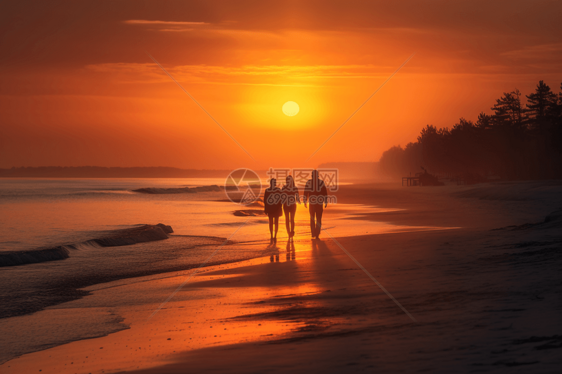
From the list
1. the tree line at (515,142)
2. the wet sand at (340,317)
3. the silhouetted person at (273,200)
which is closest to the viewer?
the wet sand at (340,317)

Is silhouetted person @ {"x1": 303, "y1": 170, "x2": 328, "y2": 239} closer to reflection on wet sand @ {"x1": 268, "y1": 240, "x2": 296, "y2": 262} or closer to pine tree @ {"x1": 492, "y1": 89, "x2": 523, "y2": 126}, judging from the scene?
reflection on wet sand @ {"x1": 268, "y1": 240, "x2": 296, "y2": 262}

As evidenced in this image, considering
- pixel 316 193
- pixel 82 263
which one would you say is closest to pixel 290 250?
pixel 316 193

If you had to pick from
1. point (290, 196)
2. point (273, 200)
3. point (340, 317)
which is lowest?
point (340, 317)

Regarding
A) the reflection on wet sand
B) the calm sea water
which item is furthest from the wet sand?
the reflection on wet sand

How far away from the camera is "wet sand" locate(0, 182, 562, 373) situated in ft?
16.2

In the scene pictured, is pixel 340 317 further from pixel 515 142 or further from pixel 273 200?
pixel 515 142

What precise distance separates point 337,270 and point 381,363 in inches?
246

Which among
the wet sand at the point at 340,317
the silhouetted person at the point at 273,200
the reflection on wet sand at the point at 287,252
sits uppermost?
the silhouetted person at the point at 273,200

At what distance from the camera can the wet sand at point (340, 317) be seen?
493 cm

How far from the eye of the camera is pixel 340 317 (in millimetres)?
6781

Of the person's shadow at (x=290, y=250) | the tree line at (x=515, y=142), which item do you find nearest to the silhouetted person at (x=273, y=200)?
the person's shadow at (x=290, y=250)

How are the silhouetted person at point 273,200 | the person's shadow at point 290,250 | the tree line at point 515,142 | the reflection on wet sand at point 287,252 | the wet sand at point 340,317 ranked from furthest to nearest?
the tree line at point 515,142, the silhouetted person at point 273,200, the person's shadow at point 290,250, the reflection on wet sand at point 287,252, the wet sand at point 340,317

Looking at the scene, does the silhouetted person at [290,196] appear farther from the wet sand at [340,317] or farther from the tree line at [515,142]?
the tree line at [515,142]

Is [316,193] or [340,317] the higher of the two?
[316,193]
